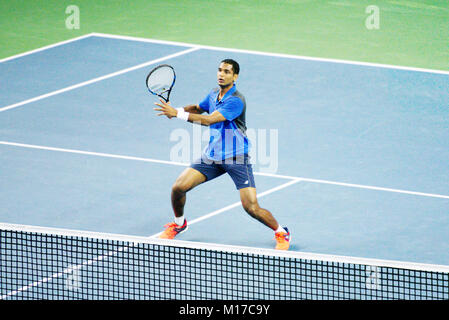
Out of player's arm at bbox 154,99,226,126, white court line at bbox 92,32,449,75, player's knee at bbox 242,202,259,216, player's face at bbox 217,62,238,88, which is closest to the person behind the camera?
player's arm at bbox 154,99,226,126

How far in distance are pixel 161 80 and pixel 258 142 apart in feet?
14.5

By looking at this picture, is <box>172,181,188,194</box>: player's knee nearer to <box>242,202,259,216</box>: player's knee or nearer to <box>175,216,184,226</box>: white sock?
<box>175,216,184,226</box>: white sock

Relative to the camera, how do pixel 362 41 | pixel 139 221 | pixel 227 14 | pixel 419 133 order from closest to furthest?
1. pixel 139 221
2. pixel 419 133
3. pixel 362 41
4. pixel 227 14

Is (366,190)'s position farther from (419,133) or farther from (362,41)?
(362,41)

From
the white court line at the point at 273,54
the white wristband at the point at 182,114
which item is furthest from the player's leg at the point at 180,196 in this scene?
the white court line at the point at 273,54

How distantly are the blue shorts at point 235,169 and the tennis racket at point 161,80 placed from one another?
41.0 inches

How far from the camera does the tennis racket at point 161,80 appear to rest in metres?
10.3

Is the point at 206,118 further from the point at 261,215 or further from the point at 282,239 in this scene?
the point at 282,239

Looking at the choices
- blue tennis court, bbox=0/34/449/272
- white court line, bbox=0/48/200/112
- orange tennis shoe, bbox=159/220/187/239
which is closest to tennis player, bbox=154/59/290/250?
orange tennis shoe, bbox=159/220/187/239

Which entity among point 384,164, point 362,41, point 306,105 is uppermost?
point 362,41

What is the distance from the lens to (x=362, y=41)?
1989 centimetres

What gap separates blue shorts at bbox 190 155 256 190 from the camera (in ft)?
35.8

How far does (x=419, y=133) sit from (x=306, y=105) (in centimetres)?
204
